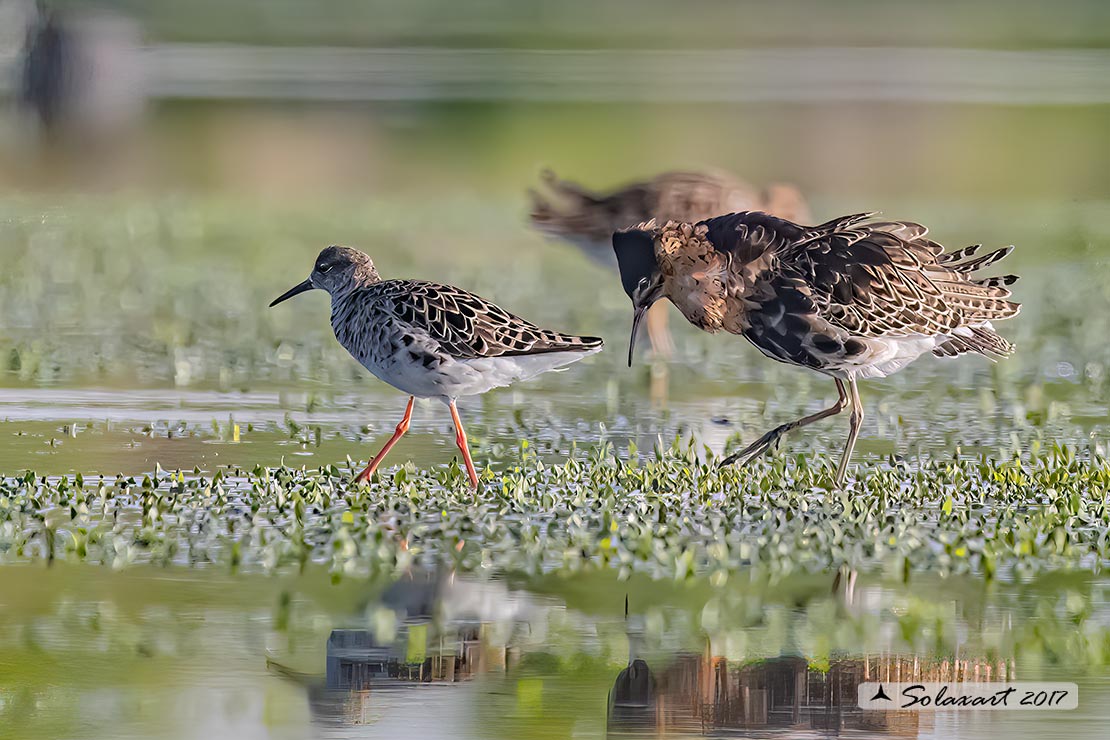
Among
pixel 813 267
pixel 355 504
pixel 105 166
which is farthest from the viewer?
pixel 105 166

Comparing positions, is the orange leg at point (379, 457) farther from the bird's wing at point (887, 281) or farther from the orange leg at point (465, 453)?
the bird's wing at point (887, 281)

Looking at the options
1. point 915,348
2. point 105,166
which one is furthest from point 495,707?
point 105,166

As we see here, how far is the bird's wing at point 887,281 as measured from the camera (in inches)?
436

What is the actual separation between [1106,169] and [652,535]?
24925mm

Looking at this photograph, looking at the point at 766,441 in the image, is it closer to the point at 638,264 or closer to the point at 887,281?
the point at 887,281

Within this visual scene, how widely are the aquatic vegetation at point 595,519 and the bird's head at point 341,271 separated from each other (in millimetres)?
1290

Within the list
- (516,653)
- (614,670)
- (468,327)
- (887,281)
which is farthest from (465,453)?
(614,670)

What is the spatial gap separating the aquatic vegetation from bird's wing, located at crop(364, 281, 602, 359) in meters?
0.70

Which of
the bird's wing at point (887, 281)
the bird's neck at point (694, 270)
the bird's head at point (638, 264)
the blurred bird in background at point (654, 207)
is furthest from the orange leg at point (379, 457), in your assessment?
the blurred bird in background at point (654, 207)

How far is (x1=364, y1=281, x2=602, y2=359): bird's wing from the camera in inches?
431

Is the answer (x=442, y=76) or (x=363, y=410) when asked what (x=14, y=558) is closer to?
(x=363, y=410)

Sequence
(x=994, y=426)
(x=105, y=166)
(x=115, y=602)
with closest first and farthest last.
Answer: (x=115, y=602) < (x=994, y=426) < (x=105, y=166)

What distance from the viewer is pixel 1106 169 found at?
32.5 meters

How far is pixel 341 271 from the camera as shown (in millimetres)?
11945
